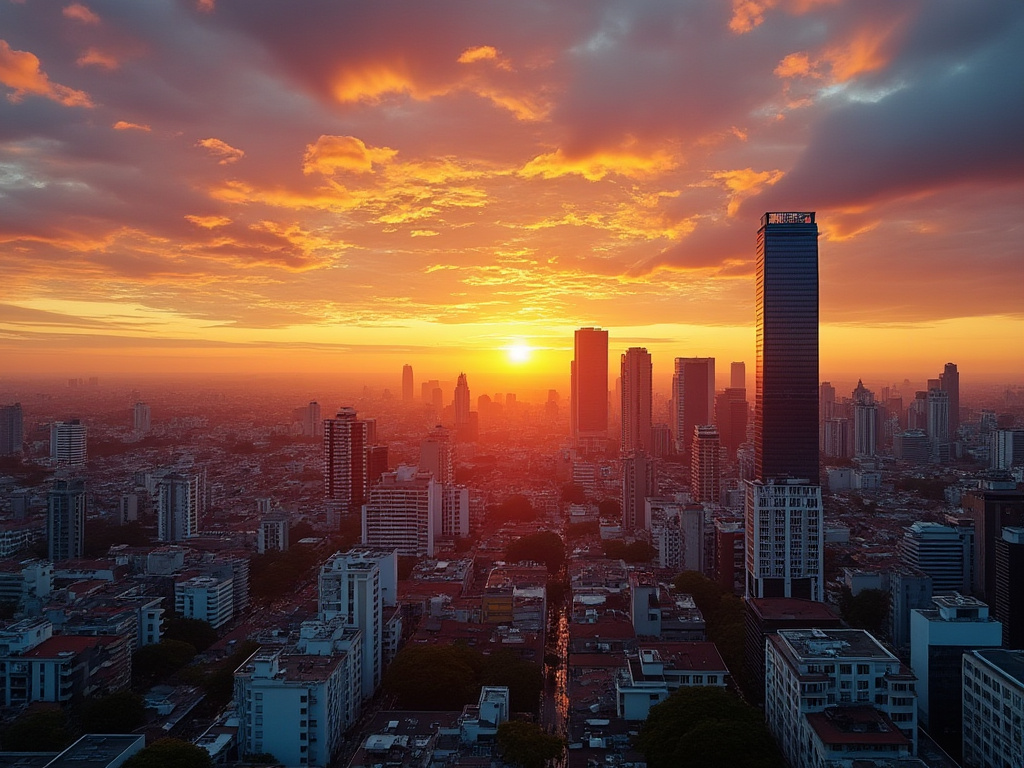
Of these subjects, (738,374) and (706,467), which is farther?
(738,374)

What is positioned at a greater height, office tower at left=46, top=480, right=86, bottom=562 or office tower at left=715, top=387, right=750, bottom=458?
office tower at left=715, top=387, right=750, bottom=458

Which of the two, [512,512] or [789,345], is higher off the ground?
[789,345]

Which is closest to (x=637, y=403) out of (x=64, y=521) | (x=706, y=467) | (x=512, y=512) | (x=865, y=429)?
(x=865, y=429)

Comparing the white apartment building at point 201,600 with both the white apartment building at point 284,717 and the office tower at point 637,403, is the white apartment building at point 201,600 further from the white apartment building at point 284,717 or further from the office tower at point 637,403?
the office tower at point 637,403

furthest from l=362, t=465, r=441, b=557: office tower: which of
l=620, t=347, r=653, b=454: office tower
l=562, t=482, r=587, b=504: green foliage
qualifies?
l=620, t=347, r=653, b=454: office tower

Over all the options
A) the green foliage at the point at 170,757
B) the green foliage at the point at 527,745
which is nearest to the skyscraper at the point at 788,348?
the green foliage at the point at 527,745

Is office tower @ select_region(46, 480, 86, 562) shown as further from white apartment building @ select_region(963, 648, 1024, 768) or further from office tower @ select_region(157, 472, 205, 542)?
white apartment building @ select_region(963, 648, 1024, 768)

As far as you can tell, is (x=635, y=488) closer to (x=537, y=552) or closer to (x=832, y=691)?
(x=537, y=552)
